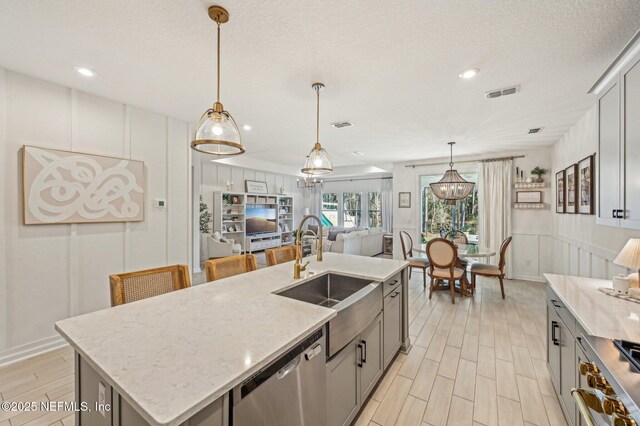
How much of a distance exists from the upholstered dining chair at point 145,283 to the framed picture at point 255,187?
22.0ft

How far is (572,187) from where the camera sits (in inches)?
145

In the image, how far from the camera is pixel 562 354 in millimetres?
1748

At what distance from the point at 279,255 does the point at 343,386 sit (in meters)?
1.50

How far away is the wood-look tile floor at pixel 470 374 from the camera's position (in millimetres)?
1849

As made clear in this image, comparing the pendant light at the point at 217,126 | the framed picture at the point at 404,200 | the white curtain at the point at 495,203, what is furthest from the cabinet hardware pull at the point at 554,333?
the framed picture at the point at 404,200

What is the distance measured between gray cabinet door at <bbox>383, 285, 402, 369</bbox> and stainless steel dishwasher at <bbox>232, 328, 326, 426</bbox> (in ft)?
3.28

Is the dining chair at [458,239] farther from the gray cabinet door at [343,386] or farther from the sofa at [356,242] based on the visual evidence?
A: the gray cabinet door at [343,386]

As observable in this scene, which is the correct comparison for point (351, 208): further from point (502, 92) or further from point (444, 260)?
point (502, 92)

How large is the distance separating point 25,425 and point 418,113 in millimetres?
4505

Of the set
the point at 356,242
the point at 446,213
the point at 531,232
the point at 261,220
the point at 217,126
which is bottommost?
the point at 356,242

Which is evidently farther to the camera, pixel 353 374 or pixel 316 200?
pixel 316 200

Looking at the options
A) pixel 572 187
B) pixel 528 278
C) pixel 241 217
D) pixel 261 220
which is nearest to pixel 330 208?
pixel 261 220

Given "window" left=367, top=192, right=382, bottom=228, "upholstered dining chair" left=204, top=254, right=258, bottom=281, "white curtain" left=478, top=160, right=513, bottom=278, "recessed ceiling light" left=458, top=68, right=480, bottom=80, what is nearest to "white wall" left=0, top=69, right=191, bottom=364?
"upholstered dining chair" left=204, top=254, right=258, bottom=281

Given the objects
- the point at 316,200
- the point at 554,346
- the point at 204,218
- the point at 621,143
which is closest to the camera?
the point at 621,143
